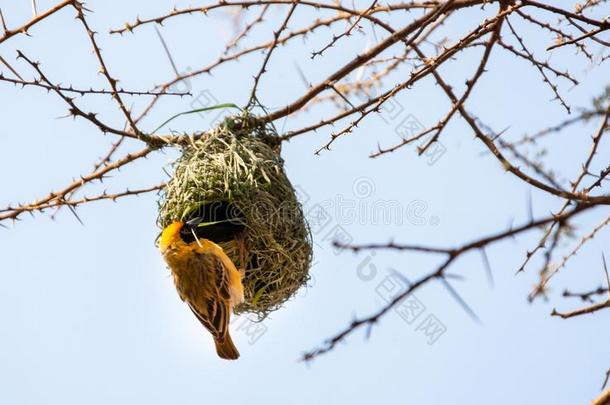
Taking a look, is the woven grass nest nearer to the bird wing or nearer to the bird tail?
the bird wing

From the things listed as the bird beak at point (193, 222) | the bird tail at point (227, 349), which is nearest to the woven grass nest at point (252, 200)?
the bird beak at point (193, 222)

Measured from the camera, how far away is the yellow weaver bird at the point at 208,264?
3471mm

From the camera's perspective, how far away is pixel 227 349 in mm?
3748

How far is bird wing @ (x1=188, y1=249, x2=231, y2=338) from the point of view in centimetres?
352

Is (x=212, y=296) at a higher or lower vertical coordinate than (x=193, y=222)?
lower

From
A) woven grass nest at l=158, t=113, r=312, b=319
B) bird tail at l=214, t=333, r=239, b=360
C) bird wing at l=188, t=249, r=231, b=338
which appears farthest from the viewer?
bird tail at l=214, t=333, r=239, b=360

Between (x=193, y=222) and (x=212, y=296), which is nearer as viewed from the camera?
(x=193, y=222)

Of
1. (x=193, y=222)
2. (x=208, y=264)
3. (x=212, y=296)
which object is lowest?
(x=212, y=296)

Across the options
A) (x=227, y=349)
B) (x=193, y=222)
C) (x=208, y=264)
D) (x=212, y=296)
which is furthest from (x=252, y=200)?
(x=227, y=349)

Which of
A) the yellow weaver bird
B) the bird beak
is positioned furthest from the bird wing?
the bird beak

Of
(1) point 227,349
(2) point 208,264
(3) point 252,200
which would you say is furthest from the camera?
(1) point 227,349

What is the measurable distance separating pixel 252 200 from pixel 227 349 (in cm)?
78

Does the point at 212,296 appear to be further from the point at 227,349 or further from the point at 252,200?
the point at 252,200

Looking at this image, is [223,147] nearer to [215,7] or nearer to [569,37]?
[215,7]
